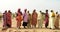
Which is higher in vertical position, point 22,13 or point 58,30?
point 22,13

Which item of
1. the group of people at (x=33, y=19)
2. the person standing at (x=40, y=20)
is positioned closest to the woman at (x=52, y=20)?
the group of people at (x=33, y=19)

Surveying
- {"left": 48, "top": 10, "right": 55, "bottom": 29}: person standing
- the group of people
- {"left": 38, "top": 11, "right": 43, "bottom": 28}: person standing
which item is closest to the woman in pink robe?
the group of people

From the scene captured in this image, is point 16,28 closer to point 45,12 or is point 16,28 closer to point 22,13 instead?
point 22,13

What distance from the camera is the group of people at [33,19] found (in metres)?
15.1

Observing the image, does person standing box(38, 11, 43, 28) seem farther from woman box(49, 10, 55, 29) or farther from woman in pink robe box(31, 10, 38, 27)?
woman box(49, 10, 55, 29)

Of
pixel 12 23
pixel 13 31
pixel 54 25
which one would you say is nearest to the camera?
pixel 13 31

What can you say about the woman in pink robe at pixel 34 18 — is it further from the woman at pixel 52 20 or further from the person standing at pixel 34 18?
the woman at pixel 52 20

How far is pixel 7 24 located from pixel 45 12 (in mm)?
2160

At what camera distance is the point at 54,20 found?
602 inches

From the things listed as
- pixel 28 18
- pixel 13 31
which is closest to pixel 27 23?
pixel 28 18

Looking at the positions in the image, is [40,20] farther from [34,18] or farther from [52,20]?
[52,20]

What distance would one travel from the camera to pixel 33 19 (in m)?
15.6

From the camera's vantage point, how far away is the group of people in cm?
1515

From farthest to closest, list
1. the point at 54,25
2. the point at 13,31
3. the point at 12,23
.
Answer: the point at 12,23, the point at 54,25, the point at 13,31
